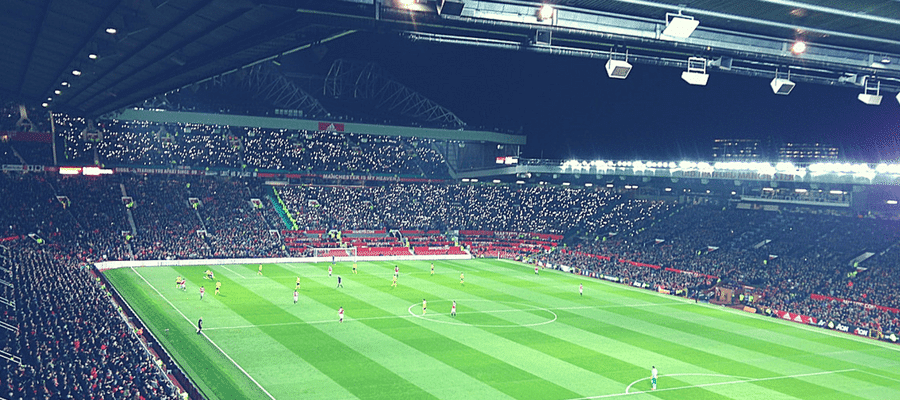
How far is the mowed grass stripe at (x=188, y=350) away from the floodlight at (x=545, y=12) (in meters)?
18.6

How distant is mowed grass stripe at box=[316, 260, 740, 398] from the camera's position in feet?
98.2

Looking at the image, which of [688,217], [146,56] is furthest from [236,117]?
[146,56]

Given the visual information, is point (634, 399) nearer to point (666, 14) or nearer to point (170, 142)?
point (666, 14)

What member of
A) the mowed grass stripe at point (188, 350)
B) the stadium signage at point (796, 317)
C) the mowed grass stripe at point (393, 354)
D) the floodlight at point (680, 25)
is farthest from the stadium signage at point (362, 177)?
the floodlight at point (680, 25)

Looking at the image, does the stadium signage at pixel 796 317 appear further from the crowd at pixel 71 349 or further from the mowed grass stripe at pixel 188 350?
the crowd at pixel 71 349

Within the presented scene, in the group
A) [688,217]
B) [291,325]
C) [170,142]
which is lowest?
[291,325]

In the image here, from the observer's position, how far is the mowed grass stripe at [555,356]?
29936 millimetres

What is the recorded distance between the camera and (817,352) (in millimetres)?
37938

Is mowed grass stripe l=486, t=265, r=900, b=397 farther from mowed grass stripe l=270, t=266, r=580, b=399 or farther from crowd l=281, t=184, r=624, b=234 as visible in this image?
crowd l=281, t=184, r=624, b=234

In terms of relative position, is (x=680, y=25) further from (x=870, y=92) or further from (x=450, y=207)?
(x=450, y=207)

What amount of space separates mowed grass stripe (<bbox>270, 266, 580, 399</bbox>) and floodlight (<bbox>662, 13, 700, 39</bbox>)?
16.8 m

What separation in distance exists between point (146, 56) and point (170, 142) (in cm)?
7401

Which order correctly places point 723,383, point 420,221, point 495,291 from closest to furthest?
point 723,383
point 495,291
point 420,221

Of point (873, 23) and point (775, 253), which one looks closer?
point (873, 23)
